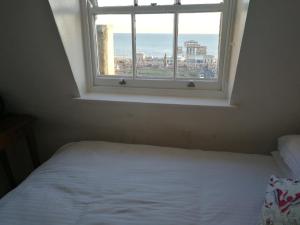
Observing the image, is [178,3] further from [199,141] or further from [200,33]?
[199,141]

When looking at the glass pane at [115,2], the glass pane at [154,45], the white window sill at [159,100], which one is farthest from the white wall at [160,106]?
the glass pane at [115,2]

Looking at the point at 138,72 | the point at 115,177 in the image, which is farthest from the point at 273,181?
the point at 138,72

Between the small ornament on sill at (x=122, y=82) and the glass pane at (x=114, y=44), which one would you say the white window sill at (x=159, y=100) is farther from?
the glass pane at (x=114, y=44)

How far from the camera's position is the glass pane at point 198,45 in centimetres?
163

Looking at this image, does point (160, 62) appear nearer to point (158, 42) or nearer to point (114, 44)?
point (158, 42)

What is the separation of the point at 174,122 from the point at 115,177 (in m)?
0.62

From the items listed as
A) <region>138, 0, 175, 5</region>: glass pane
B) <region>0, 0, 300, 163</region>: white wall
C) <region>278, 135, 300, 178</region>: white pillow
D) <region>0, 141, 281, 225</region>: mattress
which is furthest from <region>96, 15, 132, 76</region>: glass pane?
<region>278, 135, 300, 178</region>: white pillow

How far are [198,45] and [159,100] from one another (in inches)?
18.3

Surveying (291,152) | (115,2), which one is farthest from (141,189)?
(115,2)

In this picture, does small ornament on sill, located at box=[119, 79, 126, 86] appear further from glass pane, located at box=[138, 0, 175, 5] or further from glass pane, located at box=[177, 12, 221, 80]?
glass pane, located at box=[138, 0, 175, 5]

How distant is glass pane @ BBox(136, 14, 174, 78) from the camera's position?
1.68m

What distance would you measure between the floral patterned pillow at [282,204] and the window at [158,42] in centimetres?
89

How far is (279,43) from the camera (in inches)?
51.6

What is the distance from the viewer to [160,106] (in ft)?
5.53
